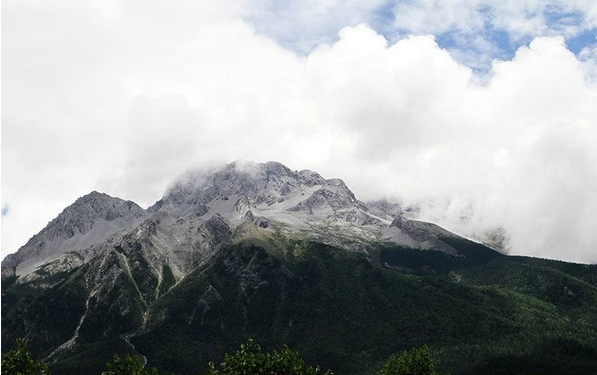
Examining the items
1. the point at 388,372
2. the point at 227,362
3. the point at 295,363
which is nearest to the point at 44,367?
the point at 227,362

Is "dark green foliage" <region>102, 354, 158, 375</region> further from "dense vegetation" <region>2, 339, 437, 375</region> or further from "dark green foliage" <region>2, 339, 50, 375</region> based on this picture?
"dark green foliage" <region>2, 339, 50, 375</region>

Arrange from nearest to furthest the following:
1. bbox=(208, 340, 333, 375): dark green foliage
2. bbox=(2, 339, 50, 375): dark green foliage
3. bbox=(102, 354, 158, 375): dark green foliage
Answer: bbox=(102, 354, 158, 375): dark green foliage → bbox=(2, 339, 50, 375): dark green foliage → bbox=(208, 340, 333, 375): dark green foliage

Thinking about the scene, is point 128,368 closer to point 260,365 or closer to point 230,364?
point 230,364

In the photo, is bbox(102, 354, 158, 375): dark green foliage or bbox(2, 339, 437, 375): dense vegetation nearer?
bbox(102, 354, 158, 375): dark green foliage

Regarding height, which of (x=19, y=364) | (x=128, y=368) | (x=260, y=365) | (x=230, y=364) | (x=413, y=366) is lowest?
(x=19, y=364)

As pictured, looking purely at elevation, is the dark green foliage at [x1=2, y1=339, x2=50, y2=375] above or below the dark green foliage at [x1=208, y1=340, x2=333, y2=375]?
below

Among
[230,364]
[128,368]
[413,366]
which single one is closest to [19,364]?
[128,368]

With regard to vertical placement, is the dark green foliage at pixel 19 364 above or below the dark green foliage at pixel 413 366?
below

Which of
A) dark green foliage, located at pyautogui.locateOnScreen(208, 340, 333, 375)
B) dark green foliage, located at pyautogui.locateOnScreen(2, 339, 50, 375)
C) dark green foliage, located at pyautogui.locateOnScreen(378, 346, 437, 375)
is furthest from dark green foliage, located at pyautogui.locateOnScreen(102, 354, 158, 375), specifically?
dark green foliage, located at pyautogui.locateOnScreen(378, 346, 437, 375)

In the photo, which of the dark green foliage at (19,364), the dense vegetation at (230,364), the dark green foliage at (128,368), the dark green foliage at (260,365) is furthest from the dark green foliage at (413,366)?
the dark green foliage at (19,364)

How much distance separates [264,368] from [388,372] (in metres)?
44.1

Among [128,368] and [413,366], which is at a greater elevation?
[413,366]

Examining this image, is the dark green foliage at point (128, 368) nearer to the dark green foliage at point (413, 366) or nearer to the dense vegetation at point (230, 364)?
the dense vegetation at point (230, 364)

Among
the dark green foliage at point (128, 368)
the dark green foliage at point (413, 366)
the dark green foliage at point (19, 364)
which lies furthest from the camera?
the dark green foliage at point (413, 366)
